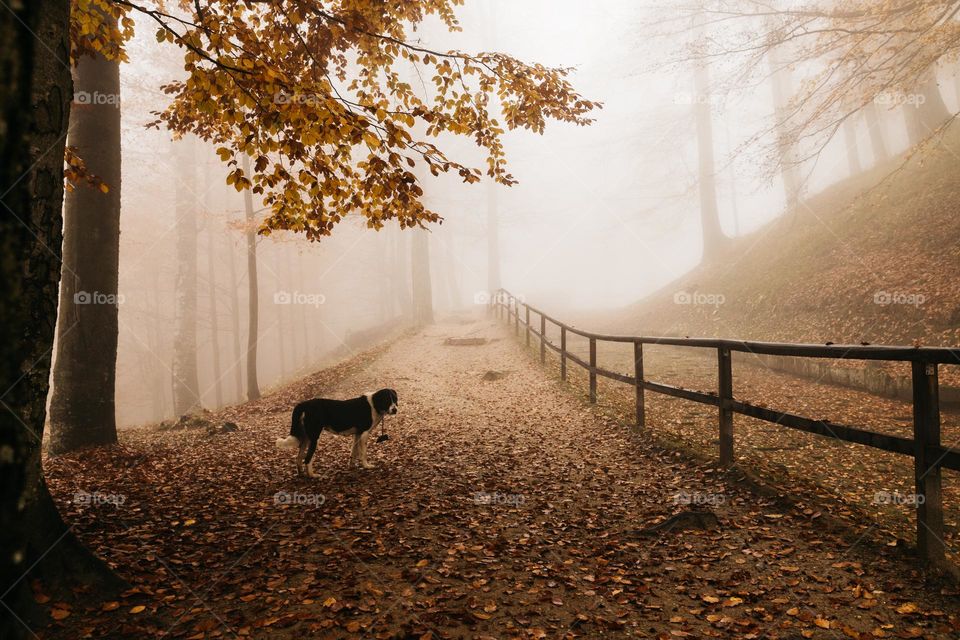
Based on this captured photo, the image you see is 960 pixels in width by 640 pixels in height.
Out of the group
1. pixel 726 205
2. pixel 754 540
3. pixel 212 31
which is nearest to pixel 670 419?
pixel 754 540

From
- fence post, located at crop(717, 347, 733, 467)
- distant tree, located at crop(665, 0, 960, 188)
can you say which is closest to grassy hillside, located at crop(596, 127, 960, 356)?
distant tree, located at crop(665, 0, 960, 188)

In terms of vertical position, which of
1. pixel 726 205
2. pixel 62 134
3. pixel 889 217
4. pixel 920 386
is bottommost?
pixel 920 386

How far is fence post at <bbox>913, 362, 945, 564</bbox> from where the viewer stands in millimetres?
3221

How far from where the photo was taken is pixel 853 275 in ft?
38.4

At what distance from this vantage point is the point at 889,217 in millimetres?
12961

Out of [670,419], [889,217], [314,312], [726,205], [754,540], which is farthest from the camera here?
[726,205]

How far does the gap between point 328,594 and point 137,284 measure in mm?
35696

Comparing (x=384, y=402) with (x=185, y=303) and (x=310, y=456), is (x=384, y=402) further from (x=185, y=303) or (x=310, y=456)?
(x=185, y=303)

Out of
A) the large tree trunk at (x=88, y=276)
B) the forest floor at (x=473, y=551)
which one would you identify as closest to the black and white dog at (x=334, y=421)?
the forest floor at (x=473, y=551)

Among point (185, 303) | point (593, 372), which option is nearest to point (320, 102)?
point (593, 372)

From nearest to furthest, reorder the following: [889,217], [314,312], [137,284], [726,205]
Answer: [889,217], [137,284], [314,312], [726,205]

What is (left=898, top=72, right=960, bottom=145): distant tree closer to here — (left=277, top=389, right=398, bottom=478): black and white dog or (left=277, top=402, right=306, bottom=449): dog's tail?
(left=277, top=389, right=398, bottom=478): black and white dog

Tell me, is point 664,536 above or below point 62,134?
below

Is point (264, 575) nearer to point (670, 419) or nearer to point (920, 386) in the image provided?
point (920, 386)
